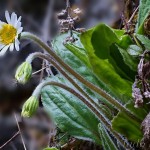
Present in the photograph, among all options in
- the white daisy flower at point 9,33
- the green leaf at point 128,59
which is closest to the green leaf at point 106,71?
the green leaf at point 128,59

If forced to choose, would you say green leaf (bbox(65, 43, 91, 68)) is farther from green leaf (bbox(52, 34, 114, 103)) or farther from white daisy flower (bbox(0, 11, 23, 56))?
white daisy flower (bbox(0, 11, 23, 56))

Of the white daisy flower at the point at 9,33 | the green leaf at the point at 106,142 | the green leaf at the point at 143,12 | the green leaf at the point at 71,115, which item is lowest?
the green leaf at the point at 106,142

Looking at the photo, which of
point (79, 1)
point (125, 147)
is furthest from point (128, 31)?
point (79, 1)

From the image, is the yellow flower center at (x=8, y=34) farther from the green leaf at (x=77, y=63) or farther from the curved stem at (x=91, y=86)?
the green leaf at (x=77, y=63)

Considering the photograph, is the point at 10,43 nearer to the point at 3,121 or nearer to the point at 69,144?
the point at 69,144

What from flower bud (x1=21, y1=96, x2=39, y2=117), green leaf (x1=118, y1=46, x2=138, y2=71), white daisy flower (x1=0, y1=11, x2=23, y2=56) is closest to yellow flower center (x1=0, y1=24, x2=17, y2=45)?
white daisy flower (x1=0, y1=11, x2=23, y2=56)

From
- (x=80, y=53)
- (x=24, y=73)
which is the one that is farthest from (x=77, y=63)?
(x=24, y=73)

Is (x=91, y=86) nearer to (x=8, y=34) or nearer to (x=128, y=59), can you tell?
(x=128, y=59)
